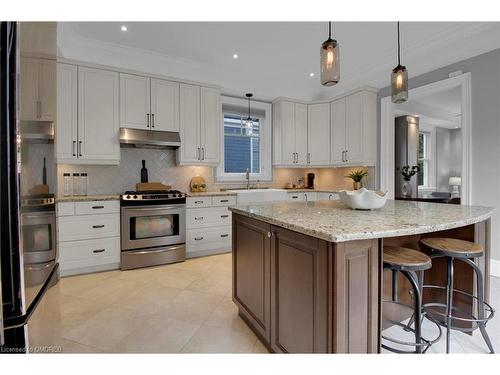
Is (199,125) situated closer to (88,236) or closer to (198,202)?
(198,202)

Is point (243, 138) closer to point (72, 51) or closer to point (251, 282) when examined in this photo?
point (72, 51)

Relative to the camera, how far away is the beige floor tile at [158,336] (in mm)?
1726

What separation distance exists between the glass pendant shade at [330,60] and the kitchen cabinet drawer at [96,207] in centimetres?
281

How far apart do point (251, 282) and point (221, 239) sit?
2075 millimetres

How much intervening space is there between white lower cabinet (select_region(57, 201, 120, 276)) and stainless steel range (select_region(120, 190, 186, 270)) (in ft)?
0.40

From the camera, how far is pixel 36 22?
91cm

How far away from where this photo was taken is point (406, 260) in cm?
141

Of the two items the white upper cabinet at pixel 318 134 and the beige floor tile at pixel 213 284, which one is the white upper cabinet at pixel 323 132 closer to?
the white upper cabinet at pixel 318 134

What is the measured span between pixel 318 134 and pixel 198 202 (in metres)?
2.72

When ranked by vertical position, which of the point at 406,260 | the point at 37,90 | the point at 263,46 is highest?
the point at 263,46

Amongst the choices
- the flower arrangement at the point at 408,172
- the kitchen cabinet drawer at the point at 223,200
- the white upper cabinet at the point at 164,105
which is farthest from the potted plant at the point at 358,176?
the white upper cabinet at the point at 164,105

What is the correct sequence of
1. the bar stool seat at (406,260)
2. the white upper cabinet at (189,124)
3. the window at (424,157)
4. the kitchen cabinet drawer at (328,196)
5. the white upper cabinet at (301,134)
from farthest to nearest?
the window at (424,157) → the white upper cabinet at (301,134) → the kitchen cabinet drawer at (328,196) → the white upper cabinet at (189,124) → the bar stool seat at (406,260)

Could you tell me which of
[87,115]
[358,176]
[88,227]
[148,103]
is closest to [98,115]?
[87,115]

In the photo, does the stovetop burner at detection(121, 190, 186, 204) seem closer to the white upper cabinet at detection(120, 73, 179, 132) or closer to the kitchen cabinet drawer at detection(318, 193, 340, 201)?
the white upper cabinet at detection(120, 73, 179, 132)
